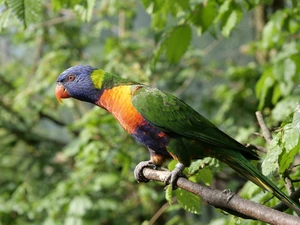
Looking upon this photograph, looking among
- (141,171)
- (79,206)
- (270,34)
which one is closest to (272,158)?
(141,171)

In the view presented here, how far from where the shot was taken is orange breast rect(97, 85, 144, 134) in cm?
133

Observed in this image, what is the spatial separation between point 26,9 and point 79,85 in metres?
0.32

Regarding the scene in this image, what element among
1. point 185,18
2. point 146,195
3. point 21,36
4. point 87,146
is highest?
point 185,18

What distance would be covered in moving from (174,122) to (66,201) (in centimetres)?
159

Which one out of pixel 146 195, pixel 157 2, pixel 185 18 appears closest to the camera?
pixel 157 2

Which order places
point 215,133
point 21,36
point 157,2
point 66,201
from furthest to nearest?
point 21,36 → point 66,201 → point 157,2 → point 215,133

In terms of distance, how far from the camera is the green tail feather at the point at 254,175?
3.22ft

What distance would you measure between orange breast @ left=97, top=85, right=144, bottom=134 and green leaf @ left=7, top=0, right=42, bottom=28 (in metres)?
0.33

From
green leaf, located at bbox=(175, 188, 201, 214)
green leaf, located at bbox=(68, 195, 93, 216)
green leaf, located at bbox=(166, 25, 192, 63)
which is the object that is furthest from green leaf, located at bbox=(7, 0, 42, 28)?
green leaf, located at bbox=(68, 195, 93, 216)

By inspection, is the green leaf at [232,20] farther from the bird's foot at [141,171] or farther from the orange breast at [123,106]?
the bird's foot at [141,171]

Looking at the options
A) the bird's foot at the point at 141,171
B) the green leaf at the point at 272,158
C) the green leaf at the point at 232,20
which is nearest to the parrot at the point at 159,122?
the bird's foot at the point at 141,171

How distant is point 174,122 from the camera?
132cm

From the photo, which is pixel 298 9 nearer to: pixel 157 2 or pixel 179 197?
pixel 157 2

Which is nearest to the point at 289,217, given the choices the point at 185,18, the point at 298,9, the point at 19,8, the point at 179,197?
the point at 179,197
